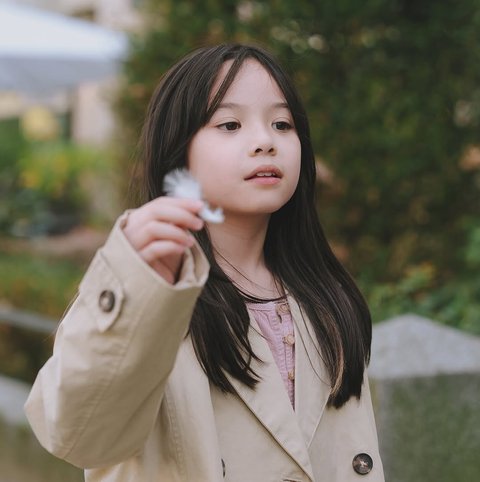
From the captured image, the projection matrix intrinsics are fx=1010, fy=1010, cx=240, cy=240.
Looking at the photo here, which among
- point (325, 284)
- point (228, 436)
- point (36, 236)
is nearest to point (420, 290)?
point (325, 284)

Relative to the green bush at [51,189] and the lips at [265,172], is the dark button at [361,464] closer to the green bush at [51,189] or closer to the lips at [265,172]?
the lips at [265,172]

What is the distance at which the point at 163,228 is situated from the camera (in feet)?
4.56

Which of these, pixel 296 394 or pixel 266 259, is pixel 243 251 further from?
pixel 296 394

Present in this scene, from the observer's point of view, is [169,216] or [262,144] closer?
[169,216]

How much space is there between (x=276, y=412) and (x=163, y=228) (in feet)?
1.75

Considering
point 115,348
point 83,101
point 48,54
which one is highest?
point 115,348

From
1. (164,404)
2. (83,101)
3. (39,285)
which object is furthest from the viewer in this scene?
(83,101)

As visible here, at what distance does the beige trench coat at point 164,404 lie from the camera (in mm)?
1411

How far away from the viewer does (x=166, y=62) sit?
20.5 ft

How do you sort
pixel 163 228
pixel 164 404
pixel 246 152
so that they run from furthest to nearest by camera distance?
pixel 246 152 < pixel 164 404 < pixel 163 228

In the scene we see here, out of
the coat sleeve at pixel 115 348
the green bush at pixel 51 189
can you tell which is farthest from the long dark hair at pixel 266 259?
the green bush at pixel 51 189

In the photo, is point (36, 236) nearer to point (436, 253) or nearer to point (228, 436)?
point (436, 253)

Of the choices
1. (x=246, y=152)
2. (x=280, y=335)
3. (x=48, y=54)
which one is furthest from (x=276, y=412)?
(x=48, y=54)

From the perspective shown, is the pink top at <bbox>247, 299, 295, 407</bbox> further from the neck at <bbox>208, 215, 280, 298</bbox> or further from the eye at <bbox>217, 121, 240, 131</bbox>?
the eye at <bbox>217, 121, 240, 131</bbox>
